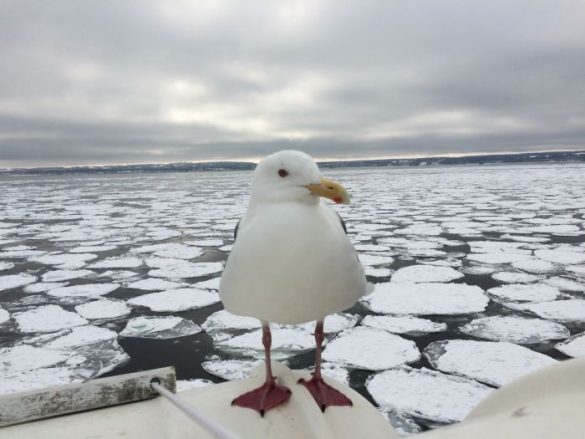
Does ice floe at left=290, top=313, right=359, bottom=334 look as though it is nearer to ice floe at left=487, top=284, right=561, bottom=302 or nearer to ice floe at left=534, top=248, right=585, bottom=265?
ice floe at left=487, top=284, right=561, bottom=302

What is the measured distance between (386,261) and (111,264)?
3008 millimetres

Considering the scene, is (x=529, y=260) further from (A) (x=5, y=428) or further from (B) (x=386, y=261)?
(A) (x=5, y=428)

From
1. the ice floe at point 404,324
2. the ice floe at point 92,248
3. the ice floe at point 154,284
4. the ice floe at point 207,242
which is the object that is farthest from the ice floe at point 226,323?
the ice floe at point 92,248

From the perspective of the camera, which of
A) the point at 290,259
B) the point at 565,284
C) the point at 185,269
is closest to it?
the point at 290,259

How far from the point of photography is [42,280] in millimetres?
4051

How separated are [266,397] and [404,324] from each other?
1.64 meters

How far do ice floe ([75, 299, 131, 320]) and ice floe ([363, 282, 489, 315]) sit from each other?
1851 millimetres

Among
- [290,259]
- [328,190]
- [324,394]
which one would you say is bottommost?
[324,394]

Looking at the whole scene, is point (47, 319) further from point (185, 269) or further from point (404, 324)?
point (404, 324)

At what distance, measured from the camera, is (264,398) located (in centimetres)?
Answer: 136

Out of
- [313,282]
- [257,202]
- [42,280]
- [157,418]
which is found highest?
[257,202]

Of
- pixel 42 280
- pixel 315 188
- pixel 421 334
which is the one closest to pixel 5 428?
pixel 315 188

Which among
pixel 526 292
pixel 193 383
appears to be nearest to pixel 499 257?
pixel 526 292

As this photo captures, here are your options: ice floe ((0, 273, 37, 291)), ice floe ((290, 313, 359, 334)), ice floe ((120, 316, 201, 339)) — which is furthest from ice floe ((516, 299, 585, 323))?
ice floe ((0, 273, 37, 291))
